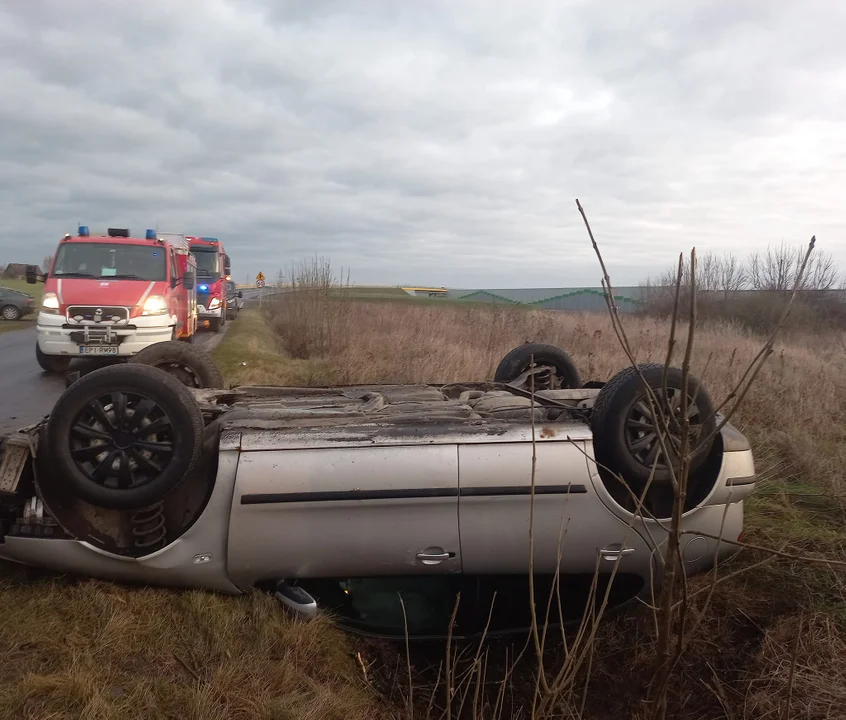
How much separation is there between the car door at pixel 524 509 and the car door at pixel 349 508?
0.29ft

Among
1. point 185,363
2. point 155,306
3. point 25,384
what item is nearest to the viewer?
point 185,363

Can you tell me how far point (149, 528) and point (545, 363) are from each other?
321 centimetres

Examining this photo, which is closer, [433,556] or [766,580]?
[433,556]

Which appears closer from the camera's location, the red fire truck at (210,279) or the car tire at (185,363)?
the car tire at (185,363)

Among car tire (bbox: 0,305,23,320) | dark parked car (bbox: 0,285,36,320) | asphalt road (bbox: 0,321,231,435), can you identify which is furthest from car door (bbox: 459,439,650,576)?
car tire (bbox: 0,305,23,320)

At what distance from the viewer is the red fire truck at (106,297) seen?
1018 centimetres

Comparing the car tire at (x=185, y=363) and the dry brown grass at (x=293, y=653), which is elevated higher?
the car tire at (x=185, y=363)

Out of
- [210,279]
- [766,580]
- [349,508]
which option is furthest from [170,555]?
[210,279]

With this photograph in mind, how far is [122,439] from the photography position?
314 centimetres

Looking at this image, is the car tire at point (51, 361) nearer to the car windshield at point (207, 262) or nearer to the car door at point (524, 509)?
the car door at point (524, 509)

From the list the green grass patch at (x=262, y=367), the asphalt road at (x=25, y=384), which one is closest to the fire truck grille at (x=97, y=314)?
the asphalt road at (x=25, y=384)

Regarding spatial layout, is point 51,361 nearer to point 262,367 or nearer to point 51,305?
point 51,305

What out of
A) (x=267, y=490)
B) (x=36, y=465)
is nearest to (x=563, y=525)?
(x=267, y=490)

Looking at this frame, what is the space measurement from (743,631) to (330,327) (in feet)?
39.7
